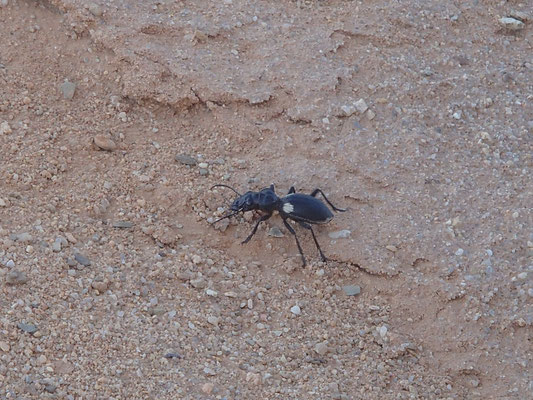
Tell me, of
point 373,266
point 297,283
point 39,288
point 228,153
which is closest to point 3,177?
point 39,288

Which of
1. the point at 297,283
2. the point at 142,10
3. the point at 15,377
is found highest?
the point at 142,10

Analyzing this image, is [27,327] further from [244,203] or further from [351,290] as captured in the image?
[351,290]

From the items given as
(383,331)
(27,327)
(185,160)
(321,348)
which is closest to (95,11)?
(185,160)

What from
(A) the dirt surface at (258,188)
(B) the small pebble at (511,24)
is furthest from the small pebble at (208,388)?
(B) the small pebble at (511,24)

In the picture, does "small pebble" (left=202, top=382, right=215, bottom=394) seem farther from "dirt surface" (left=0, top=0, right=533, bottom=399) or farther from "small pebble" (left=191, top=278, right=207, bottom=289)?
"small pebble" (left=191, top=278, right=207, bottom=289)

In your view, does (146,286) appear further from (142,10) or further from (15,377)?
(142,10)

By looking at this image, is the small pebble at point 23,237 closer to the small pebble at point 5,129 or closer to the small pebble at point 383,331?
the small pebble at point 5,129
